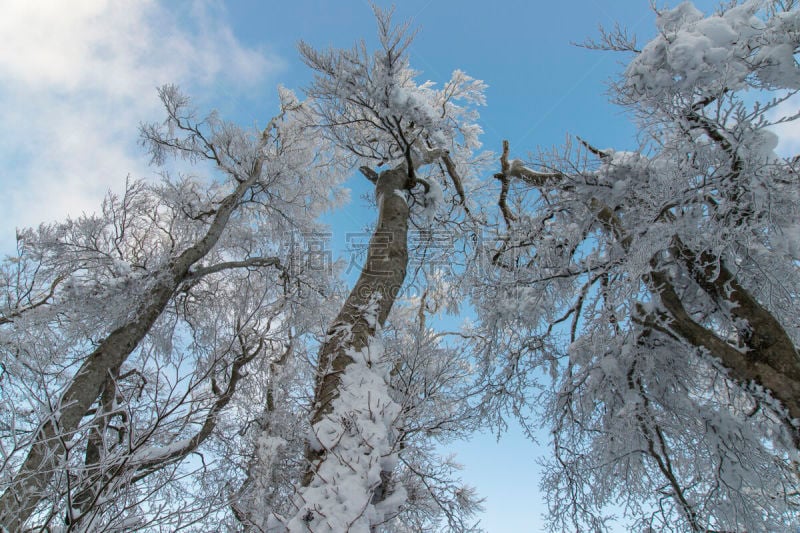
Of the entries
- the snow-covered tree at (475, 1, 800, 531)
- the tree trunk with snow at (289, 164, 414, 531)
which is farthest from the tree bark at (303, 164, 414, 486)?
the snow-covered tree at (475, 1, 800, 531)

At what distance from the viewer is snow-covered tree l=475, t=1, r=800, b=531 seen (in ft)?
11.0

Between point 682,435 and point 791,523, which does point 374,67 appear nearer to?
point 682,435

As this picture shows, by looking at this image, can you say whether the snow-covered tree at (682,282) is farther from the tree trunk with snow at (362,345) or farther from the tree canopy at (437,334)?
the tree trunk with snow at (362,345)

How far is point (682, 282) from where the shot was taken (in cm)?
455

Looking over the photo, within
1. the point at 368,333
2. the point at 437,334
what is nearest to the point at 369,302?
the point at 368,333

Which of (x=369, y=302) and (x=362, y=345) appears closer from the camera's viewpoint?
(x=362, y=345)

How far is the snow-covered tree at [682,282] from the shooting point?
132 inches

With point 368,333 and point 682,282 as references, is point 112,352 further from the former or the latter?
point 682,282

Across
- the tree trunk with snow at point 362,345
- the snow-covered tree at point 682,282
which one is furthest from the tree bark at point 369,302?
the snow-covered tree at point 682,282

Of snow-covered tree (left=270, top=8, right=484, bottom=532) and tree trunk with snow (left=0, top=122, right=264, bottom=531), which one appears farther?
tree trunk with snow (left=0, top=122, right=264, bottom=531)

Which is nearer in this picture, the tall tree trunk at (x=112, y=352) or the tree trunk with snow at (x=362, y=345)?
the tree trunk with snow at (x=362, y=345)

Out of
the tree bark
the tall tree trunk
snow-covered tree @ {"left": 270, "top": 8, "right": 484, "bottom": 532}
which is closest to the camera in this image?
snow-covered tree @ {"left": 270, "top": 8, "right": 484, "bottom": 532}

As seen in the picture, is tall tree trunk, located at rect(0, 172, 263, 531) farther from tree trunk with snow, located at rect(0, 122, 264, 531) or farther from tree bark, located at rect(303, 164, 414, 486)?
tree bark, located at rect(303, 164, 414, 486)

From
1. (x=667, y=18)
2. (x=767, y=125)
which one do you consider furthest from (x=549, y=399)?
(x=667, y=18)
